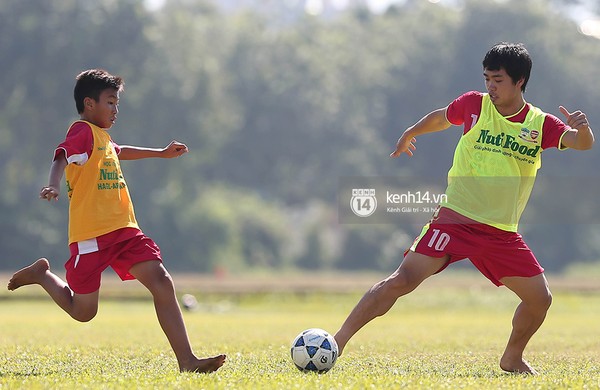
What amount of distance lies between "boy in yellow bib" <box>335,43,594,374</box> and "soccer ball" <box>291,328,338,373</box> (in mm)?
243

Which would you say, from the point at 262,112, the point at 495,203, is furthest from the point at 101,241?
the point at 262,112

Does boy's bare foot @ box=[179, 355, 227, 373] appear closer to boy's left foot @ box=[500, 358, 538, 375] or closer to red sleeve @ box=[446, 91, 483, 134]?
boy's left foot @ box=[500, 358, 538, 375]

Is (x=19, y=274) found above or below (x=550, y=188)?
above

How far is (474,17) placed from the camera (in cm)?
7344

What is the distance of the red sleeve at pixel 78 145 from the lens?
7980mm

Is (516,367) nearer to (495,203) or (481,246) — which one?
(481,246)

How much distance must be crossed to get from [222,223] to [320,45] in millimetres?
17804

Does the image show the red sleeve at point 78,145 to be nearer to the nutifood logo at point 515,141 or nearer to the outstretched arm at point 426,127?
the outstretched arm at point 426,127

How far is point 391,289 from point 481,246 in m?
0.70

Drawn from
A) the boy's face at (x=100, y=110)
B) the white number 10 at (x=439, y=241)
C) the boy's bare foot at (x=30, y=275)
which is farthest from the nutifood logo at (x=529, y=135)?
the boy's bare foot at (x=30, y=275)

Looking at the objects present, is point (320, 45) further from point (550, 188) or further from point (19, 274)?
point (19, 274)

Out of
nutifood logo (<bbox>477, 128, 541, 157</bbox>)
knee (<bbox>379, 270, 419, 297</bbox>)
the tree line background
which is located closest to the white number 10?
knee (<bbox>379, 270, 419, 297</bbox>)

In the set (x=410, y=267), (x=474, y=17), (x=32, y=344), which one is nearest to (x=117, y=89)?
(x=410, y=267)

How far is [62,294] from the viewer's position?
27.3ft
